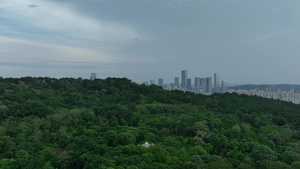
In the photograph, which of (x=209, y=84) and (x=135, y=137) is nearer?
(x=135, y=137)

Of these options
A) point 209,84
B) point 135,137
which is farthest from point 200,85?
point 135,137

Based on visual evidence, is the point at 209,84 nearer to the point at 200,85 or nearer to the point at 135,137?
the point at 200,85

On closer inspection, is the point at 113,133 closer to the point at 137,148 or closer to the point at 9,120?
the point at 137,148

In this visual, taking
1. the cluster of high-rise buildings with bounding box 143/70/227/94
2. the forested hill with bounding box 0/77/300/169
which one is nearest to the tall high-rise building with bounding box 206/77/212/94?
the cluster of high-rise buildings with bounding box 143/70/227/94

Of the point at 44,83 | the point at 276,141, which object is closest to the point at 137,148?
the point at 276,141

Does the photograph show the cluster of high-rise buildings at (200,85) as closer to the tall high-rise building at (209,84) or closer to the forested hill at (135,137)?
the tall high-rise building at (209,84)

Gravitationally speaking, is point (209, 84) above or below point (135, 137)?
above

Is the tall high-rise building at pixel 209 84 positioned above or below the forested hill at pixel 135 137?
above

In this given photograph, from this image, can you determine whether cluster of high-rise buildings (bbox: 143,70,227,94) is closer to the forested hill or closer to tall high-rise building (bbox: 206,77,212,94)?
tall high-rise building (bbox: 206,77,212,94)

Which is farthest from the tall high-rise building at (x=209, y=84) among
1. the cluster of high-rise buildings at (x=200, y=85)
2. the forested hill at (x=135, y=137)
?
the forested hill at (x=135, y=137)
